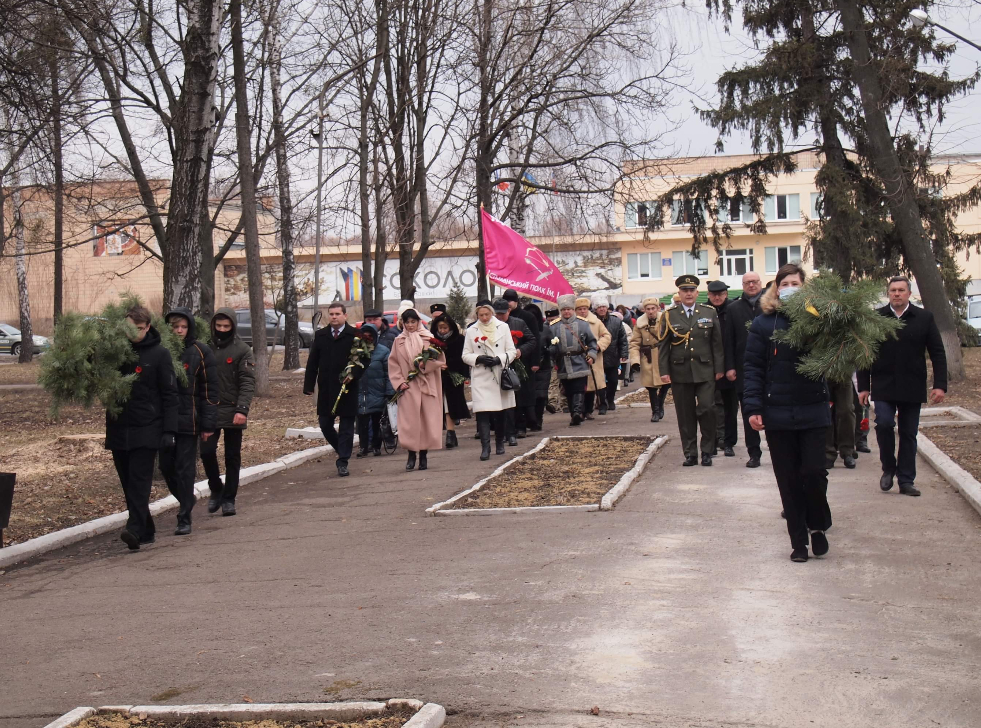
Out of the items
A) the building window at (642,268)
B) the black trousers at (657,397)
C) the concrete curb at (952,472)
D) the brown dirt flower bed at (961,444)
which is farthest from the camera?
the building window at (642,268)

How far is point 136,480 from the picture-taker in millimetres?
9125

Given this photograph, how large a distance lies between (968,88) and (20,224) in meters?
18.3

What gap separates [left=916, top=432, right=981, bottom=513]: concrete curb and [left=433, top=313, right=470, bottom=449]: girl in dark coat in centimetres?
564

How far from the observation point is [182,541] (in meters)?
9.46

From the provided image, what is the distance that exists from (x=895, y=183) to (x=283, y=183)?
45.0 ft

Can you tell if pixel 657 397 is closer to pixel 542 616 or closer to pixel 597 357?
pixel 597 357

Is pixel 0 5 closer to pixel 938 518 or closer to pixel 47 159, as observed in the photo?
pixel 47 159

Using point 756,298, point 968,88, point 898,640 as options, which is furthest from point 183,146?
point 968,88

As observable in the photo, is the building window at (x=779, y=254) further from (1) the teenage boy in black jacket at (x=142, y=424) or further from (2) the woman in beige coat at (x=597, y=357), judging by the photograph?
(1) the teenage boy in black jacket at (x=142, y=424)

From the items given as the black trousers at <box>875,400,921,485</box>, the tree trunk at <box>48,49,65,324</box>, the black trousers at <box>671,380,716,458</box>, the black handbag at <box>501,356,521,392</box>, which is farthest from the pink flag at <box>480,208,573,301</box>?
the black trousers at <box>875,400,921,485</box>

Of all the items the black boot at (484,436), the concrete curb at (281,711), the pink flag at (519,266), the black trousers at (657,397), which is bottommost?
the concrete curb at (281,711)

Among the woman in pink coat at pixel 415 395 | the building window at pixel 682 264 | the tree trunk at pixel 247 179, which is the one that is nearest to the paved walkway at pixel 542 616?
the woman in pink coat at pixel 415 395

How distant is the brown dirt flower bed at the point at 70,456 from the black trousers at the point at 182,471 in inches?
39.8

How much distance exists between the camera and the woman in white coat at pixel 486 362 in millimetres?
13742
